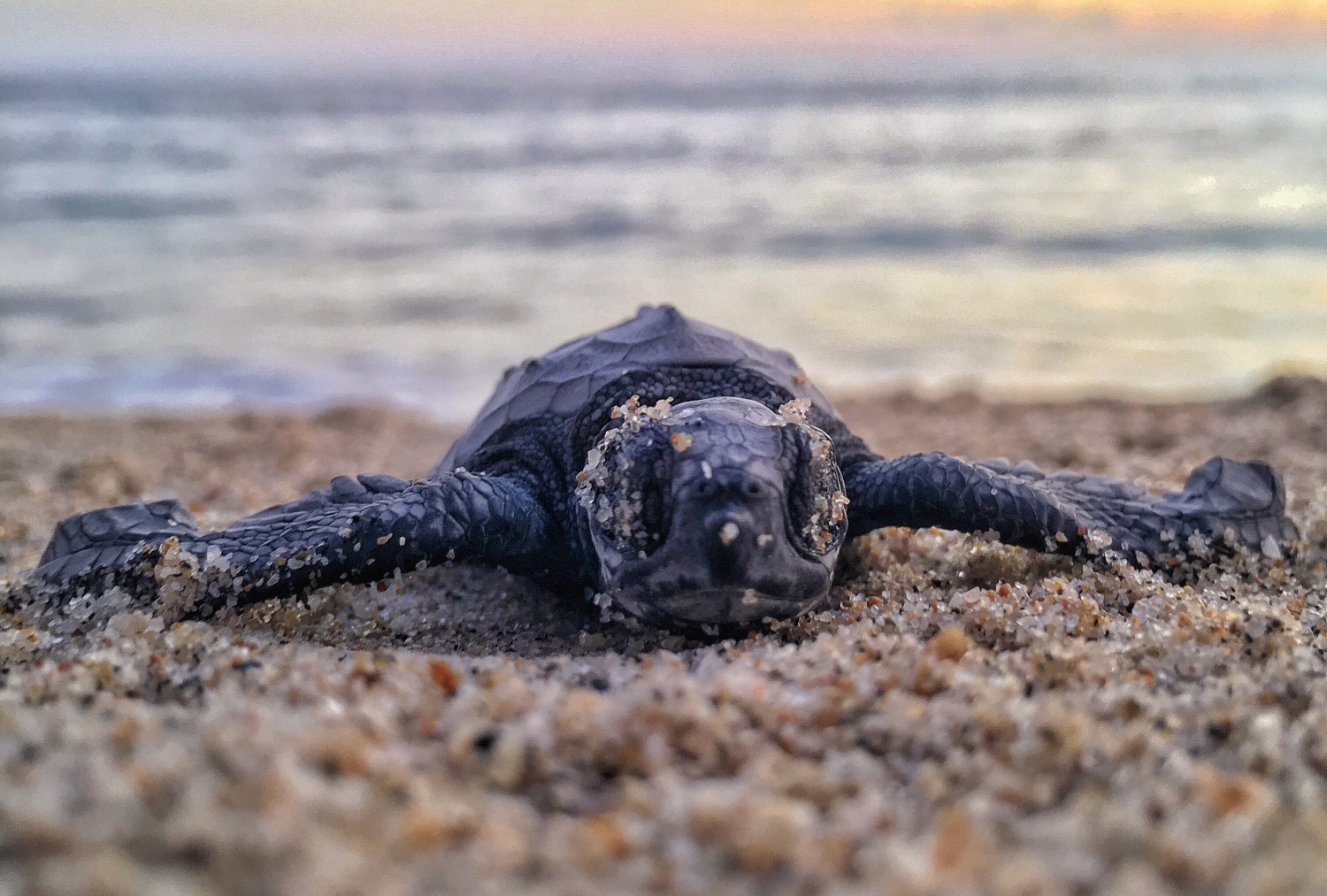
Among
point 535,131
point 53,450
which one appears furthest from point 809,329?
point 535,131

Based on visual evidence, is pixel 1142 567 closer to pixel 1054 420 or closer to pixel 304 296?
pixel 1054 420

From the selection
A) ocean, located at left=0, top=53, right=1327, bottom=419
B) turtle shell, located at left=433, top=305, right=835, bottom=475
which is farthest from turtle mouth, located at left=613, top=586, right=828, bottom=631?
ocean, located at left=0, top=53, right=1327, bottom=419

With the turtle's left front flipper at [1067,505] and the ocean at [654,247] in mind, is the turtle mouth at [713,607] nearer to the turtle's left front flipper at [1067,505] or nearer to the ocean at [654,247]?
the turtle's left front flipper at [1067,505]

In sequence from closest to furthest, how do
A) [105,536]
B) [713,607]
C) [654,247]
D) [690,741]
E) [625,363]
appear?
[690,741] → [713,607] → [105,536] → [625,363] → [654,247]

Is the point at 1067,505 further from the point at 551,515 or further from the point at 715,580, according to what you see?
the point at 551,515

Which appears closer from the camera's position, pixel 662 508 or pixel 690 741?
pixel 690 741

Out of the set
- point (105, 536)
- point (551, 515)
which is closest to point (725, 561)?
point (551, 515)

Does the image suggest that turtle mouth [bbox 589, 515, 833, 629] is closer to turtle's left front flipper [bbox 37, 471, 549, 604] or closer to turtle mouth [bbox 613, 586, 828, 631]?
turtle mouth [bbox 613, 586, 828, 631]

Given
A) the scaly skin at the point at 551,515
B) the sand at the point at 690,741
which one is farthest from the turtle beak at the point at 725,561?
the scaly skin at the point at 551,515
